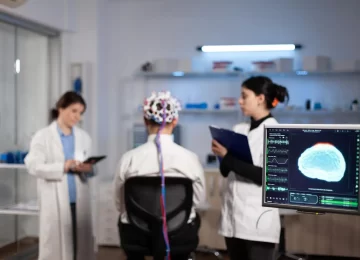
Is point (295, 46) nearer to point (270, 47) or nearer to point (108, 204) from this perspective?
point (270, 47)

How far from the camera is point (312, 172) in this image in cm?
193

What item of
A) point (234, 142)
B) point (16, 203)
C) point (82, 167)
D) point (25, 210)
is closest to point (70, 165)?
point (82, 167)

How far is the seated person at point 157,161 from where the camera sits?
2.51 metres

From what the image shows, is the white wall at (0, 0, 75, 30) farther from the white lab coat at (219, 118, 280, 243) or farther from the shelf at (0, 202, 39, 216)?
the white lab coat at (219, 118, 280, 243)

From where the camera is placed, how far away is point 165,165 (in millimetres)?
2502

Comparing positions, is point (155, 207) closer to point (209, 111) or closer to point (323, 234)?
point (323, 234)

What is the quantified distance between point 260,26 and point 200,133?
4.24 ft

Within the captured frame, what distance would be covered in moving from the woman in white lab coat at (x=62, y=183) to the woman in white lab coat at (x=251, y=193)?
46.9 inches

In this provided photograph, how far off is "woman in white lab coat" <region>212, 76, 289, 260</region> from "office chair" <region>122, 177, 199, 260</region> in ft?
0.84

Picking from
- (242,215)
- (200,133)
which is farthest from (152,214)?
(200,133)

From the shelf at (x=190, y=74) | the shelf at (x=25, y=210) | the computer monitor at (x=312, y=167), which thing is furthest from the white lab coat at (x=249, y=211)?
the shelf at (x=190, y=74)

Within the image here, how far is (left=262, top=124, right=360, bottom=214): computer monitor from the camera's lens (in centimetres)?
186

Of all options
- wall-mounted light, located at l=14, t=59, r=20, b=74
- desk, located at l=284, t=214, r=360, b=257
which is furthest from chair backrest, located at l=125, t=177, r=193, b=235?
wall-mounted light, located at l=14, t=59, r=20, b=74

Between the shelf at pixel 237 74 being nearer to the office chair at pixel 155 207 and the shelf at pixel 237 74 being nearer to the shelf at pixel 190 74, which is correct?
the shelf at pixel 190 74
